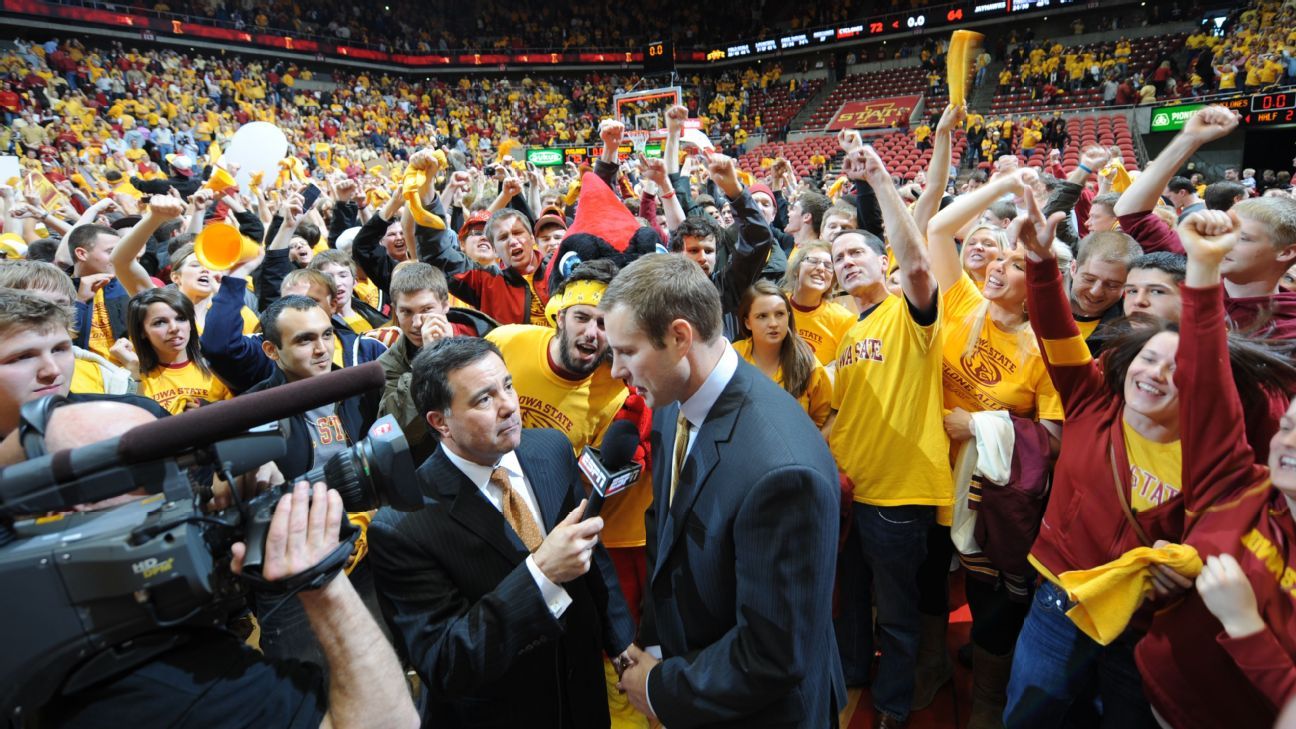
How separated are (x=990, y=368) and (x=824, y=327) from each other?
0.89m

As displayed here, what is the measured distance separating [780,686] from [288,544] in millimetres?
1044

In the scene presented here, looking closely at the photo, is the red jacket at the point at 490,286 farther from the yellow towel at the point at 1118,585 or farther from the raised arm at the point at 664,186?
the yellow towel at the point at 1118,585

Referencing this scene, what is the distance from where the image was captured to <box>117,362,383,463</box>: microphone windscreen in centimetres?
99

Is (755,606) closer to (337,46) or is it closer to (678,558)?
(678,558)

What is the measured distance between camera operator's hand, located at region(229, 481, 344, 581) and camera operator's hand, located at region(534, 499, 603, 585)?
21.6 inches

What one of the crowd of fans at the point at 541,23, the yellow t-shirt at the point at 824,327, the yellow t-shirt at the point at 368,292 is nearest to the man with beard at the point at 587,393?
the yellow t-shirt at the point at 824,327

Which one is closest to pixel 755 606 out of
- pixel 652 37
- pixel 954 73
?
pixel 954 73

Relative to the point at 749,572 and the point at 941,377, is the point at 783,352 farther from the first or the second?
the point at 749,572

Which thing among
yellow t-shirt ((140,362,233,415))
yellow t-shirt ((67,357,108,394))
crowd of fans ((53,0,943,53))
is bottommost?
yellow t-shirt ((140,362,233,415))

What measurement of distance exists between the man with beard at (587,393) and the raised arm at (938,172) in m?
1.53

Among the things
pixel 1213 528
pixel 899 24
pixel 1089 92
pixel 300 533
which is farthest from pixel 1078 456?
pixel 899 24

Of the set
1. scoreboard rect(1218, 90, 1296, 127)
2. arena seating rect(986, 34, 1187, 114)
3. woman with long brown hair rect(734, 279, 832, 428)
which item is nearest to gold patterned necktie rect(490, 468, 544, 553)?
woman with long brown hair rect(734, 279, 832, 428)

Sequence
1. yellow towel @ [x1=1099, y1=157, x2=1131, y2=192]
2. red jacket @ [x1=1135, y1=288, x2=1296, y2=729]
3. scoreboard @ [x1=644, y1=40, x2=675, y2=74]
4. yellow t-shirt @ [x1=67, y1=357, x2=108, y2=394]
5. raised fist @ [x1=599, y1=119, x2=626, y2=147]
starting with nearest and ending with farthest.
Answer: red jacket @ [x1=1135, y1=288, x2=1296, y2=729], yellow t-shirt @ [x1=67, y1=357, x2=108, y2=394], raised fist @ [x1=599, y1=119, x2=626, y2=147], yellow towel @ [x1=1099, y1=157, x2=1131, y2=192], scoreboard @ [x1=644, y1=40, x2=675, y2=74]

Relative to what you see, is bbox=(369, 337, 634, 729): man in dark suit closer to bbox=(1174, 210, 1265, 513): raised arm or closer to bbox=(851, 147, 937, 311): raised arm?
bbox=(851, 147, 937, 311): raised arm
